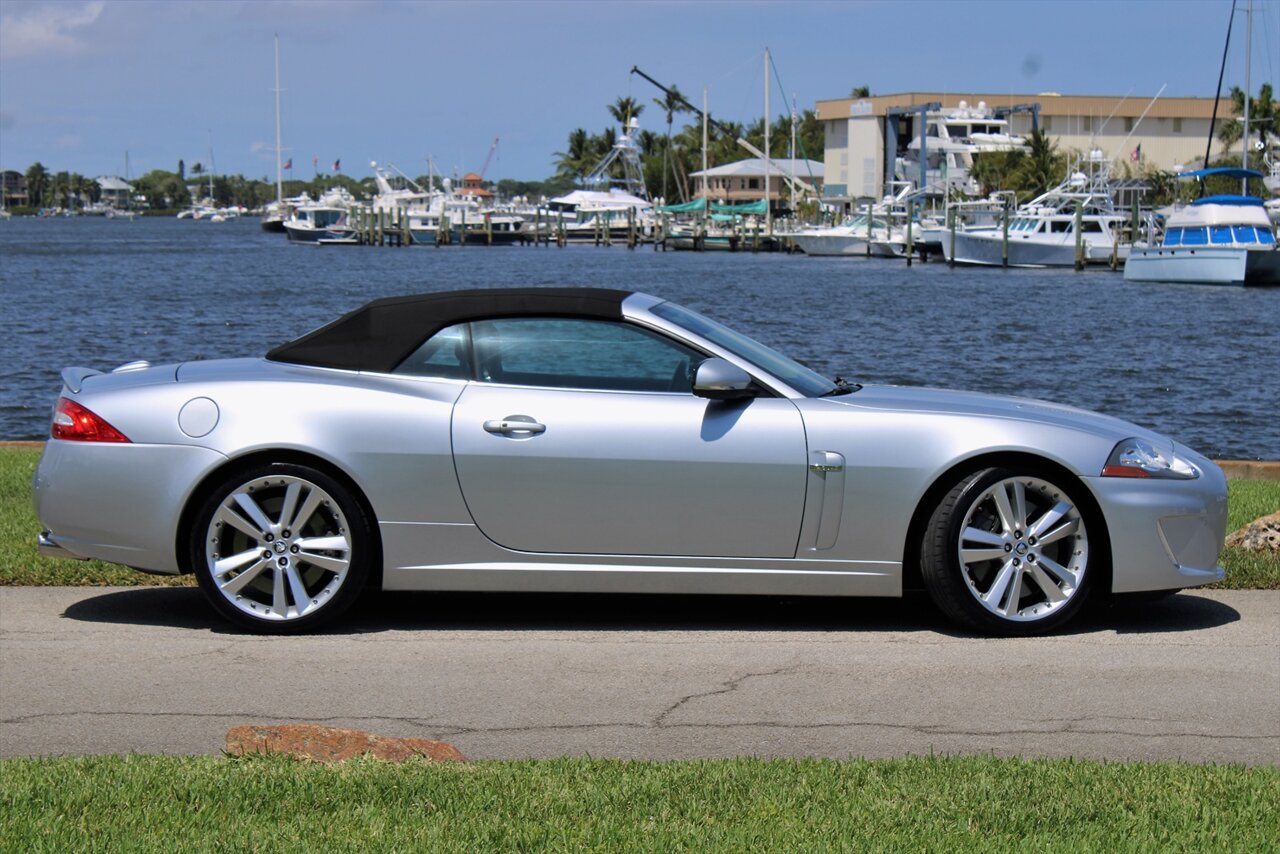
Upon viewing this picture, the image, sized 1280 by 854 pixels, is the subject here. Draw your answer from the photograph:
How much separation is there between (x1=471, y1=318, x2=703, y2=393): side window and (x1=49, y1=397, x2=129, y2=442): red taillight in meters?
1.56

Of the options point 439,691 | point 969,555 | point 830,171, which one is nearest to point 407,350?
point 439,691

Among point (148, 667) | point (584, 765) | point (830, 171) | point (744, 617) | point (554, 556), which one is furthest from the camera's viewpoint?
point (830, 171)

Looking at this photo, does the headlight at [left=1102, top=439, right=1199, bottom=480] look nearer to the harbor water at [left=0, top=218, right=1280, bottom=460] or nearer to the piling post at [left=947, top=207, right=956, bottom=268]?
the harbor water at [left=0, top=218, right=1280, bottom=460]

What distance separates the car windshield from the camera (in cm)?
655

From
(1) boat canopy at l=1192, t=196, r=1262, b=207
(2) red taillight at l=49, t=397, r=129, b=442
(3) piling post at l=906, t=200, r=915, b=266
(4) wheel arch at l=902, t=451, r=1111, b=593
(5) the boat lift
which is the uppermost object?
(5) the boat lift

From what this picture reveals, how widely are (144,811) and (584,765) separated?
49.0 inches

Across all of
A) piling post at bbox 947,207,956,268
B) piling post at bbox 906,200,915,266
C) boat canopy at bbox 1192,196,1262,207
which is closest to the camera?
boat canopy at bbox 1192,196,1262,207

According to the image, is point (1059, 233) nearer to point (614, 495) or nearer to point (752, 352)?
point (752, 352)

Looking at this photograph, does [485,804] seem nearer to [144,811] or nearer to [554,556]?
[144,811]


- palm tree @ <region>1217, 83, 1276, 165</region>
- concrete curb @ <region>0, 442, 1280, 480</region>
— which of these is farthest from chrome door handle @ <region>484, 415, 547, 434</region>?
palm tree @ <region>1217, 83, 1276, 165</region>

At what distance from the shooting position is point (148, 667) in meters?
5.93

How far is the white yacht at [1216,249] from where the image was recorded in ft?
179

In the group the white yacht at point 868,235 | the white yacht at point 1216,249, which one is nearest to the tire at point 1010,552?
the white yacht at point 1216,249

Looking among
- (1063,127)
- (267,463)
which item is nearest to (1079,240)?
(1063,127)
